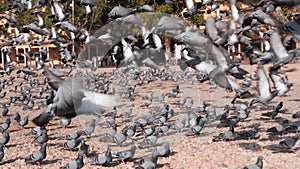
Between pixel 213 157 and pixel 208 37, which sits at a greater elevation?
pixel 208 37

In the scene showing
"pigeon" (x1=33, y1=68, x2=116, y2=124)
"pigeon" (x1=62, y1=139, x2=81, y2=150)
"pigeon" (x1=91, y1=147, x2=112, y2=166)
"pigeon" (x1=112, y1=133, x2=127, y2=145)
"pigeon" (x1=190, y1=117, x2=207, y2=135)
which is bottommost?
"pigeon" (x1=91, y1=147, x2=112, y2=166)

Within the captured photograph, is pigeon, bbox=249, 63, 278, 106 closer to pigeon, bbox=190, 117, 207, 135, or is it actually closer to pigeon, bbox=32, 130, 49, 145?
pigeon, bbox=190, 117, 207, 135

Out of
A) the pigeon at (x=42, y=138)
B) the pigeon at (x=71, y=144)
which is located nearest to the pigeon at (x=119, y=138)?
the pigeon at (x=71, y=144)

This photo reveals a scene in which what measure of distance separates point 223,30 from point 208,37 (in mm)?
522

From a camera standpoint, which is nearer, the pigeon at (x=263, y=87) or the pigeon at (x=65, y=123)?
the pigeon at (x=263, y=87)

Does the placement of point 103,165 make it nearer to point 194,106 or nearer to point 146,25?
point 146,25

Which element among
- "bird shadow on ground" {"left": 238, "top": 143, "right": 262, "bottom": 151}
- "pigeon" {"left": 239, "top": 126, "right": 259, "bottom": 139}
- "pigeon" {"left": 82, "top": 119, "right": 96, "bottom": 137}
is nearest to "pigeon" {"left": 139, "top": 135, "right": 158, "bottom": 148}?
"pigeon" {"left": 82, "top": 119, "right": 96, "bottom": 137}

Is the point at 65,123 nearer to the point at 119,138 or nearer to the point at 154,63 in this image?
the point at 119,138

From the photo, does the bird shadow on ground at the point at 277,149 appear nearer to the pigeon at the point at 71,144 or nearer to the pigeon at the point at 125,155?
the pigeon at the point at 125,155

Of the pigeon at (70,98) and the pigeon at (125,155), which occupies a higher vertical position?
the pigeon at (70,98)

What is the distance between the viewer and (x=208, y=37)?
23.5 feet

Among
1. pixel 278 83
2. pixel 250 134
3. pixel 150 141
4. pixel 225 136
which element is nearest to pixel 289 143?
pixel 250 134

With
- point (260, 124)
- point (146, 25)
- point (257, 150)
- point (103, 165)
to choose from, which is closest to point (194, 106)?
point (260, 124)

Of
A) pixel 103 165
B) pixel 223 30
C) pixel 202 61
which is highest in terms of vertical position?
pixel 223 30
